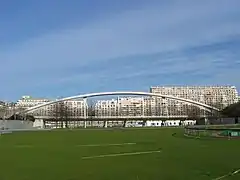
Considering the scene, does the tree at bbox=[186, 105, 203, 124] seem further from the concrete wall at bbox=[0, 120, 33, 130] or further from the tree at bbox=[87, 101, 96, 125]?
the concrete wall at bbox=[0, 120, 33, 130]

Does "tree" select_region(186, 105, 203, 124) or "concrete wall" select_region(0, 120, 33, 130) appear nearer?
"concrete wall" select_region(0, 120, 33, 130)

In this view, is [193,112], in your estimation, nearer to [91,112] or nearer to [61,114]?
[91,112]

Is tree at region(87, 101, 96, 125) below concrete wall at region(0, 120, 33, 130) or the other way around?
the other way around

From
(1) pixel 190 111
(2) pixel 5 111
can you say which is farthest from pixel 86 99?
(2) pixel 5 111

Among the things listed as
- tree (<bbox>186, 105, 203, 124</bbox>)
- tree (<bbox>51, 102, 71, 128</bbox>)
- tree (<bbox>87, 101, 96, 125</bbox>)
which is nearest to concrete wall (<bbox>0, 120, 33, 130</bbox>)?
tree (<bbox>51, 102, 71, 128</bbox>)

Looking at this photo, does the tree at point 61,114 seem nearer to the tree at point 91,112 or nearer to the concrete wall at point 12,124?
the tree at point 91,112

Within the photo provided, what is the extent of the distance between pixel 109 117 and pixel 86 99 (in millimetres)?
12394

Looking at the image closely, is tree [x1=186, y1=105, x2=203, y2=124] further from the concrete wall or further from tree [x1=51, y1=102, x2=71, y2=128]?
the concrete wall

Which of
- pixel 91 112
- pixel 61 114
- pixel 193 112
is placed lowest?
pixel 61 114

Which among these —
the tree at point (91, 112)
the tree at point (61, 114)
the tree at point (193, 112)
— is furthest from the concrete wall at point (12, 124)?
the tree at point (193, 112)

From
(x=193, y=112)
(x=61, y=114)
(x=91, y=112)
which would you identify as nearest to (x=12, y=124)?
(x=61, y=114)

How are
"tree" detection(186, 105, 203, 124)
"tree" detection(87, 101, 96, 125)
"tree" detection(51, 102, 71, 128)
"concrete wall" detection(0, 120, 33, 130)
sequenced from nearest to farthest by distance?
"concrete wall" detection(0, 120, 33, 130) → "tree" detection(51, 102, 71, 128) → "tree" detection(186, 105, 203, 124) → "tree" detection(87, 101, 96, 125)

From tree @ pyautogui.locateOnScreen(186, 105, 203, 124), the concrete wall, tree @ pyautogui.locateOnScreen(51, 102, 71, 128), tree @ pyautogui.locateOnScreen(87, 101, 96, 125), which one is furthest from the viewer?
tree @ pyautogui.locateOnScreen(87, 101, 96, 125)

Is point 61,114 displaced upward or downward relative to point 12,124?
upward
